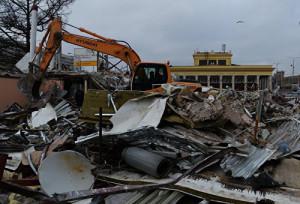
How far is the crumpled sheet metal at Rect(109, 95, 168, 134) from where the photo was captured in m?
7.00

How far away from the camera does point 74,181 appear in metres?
6.05

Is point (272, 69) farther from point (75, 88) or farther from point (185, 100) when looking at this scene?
point (185, 100)

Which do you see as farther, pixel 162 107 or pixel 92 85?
pixel 92 85

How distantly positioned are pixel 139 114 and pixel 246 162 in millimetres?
2340

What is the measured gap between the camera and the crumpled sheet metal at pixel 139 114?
276 inches

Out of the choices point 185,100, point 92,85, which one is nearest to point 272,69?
point 92,85

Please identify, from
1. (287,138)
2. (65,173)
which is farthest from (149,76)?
(65,173)

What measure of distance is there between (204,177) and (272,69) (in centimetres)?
5335

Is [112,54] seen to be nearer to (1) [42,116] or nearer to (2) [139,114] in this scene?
(1) [42,116]

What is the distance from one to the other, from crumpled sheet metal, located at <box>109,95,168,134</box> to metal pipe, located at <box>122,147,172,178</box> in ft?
1.86

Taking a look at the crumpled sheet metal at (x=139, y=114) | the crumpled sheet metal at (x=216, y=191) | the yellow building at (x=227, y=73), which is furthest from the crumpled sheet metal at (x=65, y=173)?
the yellow building at (x=227, y=73)

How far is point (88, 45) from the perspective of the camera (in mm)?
13945

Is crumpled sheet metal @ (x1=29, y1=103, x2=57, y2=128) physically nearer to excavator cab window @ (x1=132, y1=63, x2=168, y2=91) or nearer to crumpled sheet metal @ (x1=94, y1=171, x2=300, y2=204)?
excavator cab window @ (x1=132, y1=63, x2=168, y2=91)

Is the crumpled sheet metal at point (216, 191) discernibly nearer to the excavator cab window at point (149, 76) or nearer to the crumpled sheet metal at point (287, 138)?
the crumpled sheet metal at point (287, 138)
